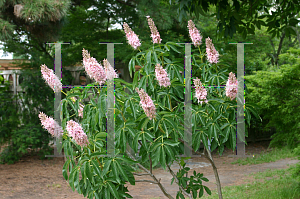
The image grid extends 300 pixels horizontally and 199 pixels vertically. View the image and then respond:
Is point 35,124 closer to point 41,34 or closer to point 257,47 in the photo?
point 41,34

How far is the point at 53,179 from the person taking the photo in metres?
5.13

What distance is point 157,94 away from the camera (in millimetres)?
2238

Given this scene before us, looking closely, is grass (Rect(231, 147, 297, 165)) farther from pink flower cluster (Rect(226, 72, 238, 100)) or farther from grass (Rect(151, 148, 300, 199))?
pink flower cluster (Rect(226, 72, 238, 100))

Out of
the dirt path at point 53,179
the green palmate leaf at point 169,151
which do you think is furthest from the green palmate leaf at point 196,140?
the dirt path at point 53,179

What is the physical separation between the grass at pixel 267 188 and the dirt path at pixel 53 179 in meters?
0.31

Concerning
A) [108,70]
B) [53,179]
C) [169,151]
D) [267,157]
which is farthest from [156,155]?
[267,157]

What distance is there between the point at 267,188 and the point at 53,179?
12.1 feet

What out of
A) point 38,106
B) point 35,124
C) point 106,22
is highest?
point 106,22

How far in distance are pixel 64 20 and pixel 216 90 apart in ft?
12.9

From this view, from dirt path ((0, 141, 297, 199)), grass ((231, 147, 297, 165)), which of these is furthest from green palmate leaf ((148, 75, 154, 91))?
grass ((231, 147, 297, 165))

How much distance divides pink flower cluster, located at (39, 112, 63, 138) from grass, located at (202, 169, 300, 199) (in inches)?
118

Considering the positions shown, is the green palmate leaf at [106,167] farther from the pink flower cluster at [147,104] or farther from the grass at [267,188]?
the grass at [267,188]

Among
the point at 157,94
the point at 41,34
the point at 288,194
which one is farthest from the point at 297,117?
the point at 41,34

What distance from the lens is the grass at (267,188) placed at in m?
4.20
